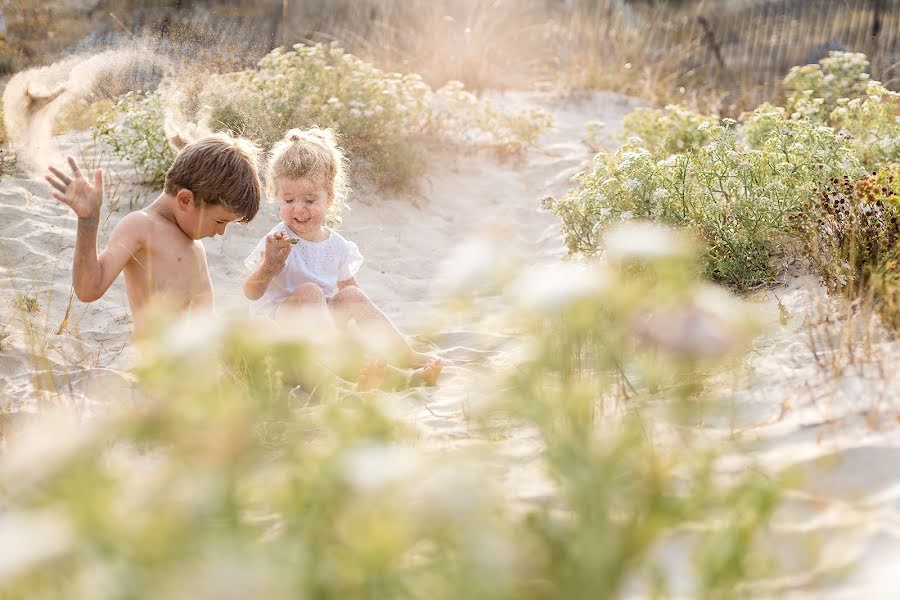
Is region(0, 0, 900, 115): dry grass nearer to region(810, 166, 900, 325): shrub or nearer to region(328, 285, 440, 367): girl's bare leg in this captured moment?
region(328, 285, 440, 367): girl's bare leg

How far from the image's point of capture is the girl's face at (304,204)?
3.62 metres

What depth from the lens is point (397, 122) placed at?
6008mm

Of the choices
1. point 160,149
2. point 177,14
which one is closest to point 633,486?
point 160,149

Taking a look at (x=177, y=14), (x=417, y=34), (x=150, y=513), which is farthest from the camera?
(x=177, y=14)

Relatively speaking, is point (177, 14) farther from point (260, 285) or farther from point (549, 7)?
point (260, 285)

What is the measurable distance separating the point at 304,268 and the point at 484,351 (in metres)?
0.90

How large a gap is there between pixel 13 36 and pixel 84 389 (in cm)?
920

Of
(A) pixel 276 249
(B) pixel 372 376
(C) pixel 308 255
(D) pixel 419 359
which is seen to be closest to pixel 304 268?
(C) pixel 308 255

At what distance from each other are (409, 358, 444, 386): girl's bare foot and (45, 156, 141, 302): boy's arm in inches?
45.8

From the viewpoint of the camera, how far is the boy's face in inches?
128

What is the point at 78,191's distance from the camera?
2.63 meters

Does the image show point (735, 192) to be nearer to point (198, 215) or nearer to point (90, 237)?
point (198, 215)

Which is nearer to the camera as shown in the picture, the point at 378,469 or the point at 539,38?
the point at 378,469

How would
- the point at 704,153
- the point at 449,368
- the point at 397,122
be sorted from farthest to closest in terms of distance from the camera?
1. the point at 397,122
2. the point at 704,153
3. the point at 449,368
